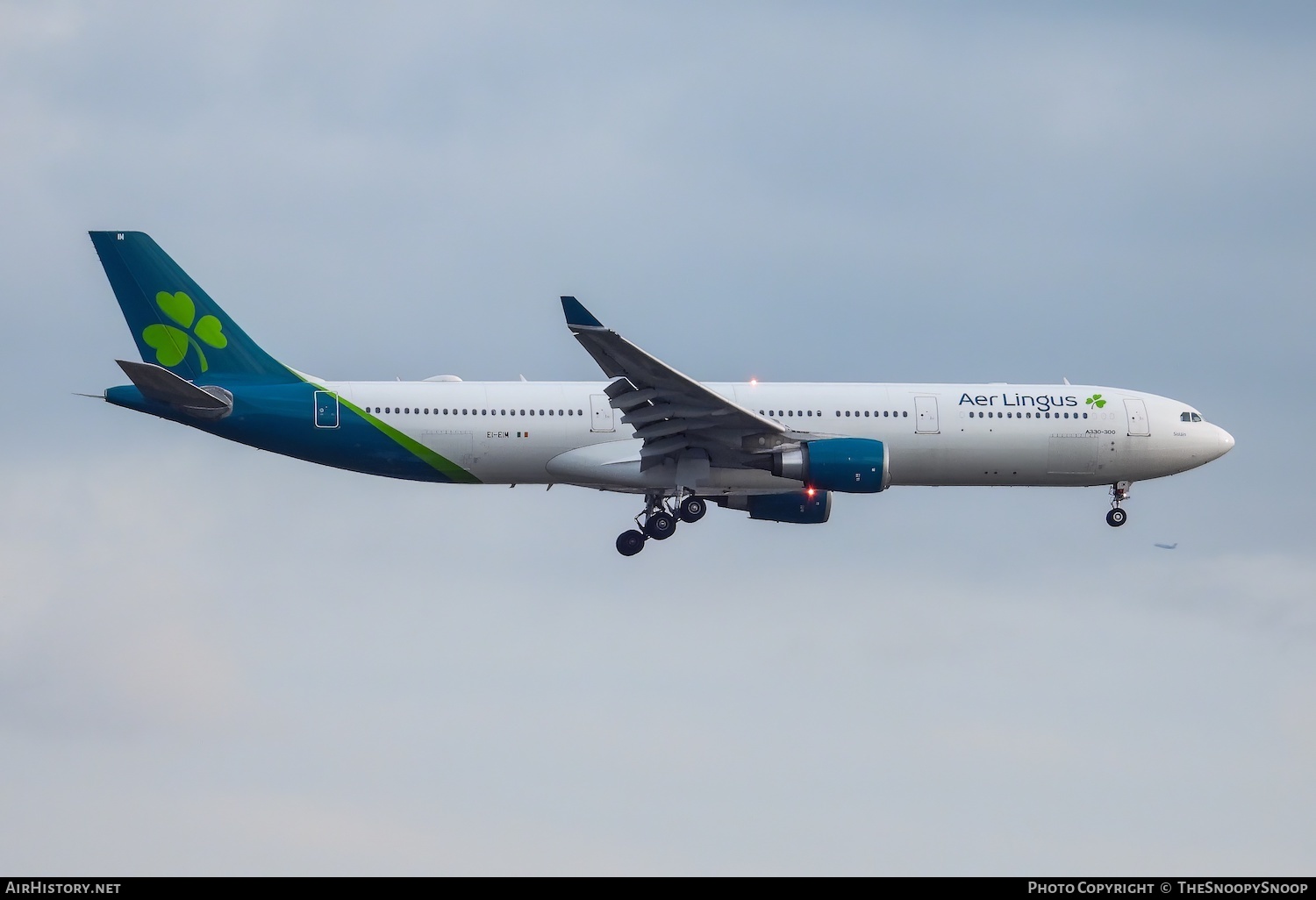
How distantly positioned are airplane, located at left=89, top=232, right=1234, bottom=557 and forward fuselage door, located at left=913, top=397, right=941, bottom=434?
2.4 inches

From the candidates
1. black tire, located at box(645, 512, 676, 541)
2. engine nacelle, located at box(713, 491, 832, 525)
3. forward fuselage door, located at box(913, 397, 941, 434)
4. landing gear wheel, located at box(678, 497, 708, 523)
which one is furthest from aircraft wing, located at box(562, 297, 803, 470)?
forward fuselage door, located at box(913, 397, 941, 434)

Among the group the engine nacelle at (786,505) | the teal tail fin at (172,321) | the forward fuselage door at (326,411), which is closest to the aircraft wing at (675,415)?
the engine nacelle at (786,505)

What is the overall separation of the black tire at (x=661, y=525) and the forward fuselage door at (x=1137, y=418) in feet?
50.3

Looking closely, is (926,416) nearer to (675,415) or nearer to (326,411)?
(675,415)

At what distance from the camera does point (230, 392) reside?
2010 inches

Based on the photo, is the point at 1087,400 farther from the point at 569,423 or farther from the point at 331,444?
the point at 331,444

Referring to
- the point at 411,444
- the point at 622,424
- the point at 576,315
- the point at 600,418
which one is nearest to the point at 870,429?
the point at 622,424

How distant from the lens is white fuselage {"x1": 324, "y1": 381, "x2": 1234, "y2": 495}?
5150cm

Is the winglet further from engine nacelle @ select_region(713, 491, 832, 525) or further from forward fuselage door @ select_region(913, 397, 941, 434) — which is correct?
forward fuselage door @ select_region(913, 397, 941, 434)

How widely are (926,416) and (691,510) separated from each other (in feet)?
26.3

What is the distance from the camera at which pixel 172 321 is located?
51969 mm

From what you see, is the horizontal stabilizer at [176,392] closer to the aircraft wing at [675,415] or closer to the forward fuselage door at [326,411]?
the forward fuselage door at [326,411]

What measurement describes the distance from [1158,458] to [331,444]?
87.5ft
